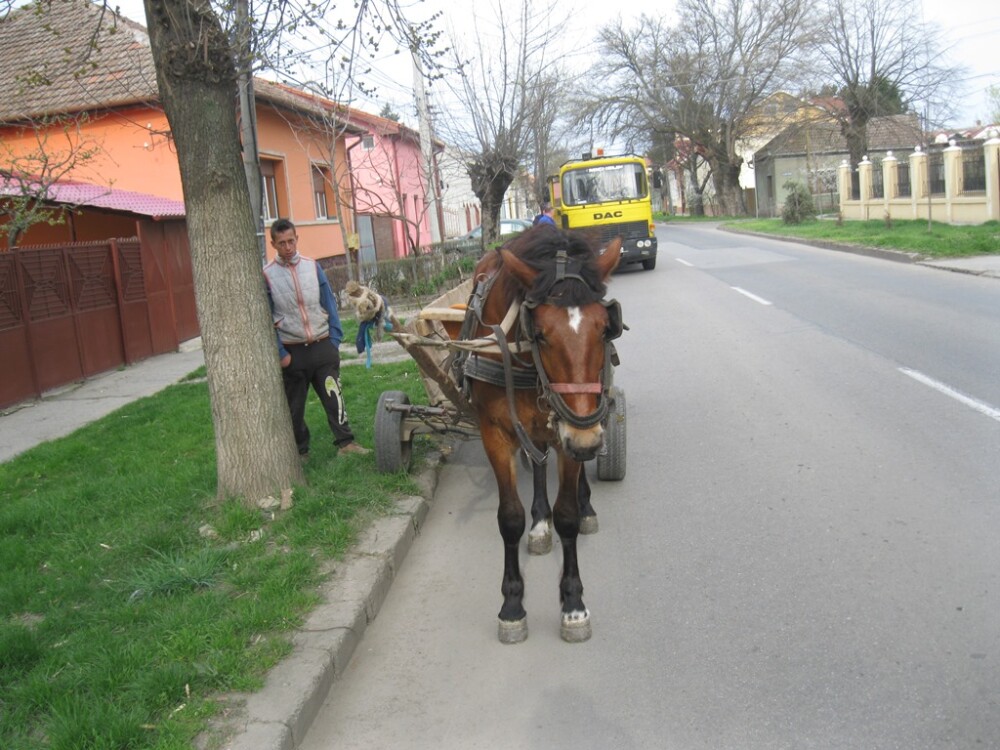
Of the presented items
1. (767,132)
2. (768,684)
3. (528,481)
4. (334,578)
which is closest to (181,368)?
(528,481)

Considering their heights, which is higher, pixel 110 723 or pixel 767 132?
pixel 767 132

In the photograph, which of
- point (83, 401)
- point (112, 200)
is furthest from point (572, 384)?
point (112, 200)

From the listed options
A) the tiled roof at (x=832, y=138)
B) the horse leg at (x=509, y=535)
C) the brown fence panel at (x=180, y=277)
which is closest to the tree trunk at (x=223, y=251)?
the horse leg at (x=509, y=535)

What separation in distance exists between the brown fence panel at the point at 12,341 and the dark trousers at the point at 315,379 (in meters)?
5.46

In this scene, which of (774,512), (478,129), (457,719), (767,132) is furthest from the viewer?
(767,132)

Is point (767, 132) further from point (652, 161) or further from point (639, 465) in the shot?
point (639, 465)

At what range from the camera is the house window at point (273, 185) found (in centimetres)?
2027

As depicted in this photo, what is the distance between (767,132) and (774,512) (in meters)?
55.0

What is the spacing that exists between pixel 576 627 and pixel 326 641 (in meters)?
1.12

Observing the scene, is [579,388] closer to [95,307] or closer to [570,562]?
[570,562]

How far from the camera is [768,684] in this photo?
11.5 feet

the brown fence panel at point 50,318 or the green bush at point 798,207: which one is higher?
the green bush at point 798,207

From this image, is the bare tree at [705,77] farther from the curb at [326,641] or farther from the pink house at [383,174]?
the curb at [326,641]

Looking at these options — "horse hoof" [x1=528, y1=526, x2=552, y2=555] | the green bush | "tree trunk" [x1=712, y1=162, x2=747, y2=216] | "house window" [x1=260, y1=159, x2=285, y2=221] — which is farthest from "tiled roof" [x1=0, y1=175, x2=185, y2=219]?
"tree trunk" [x1=712, y1=162, x2=747, y2=216]
